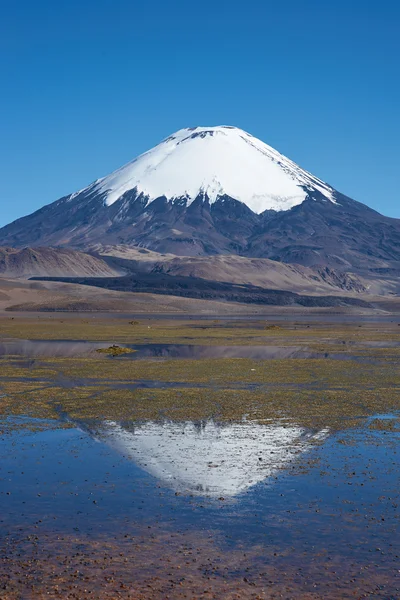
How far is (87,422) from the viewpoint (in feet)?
75.1

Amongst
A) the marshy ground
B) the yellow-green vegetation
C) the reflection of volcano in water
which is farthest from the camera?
the yellow-green vegetation

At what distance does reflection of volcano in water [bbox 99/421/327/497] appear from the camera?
53.5 ft

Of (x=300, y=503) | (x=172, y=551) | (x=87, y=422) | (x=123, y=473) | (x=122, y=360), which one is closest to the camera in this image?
(x=172, y=551)

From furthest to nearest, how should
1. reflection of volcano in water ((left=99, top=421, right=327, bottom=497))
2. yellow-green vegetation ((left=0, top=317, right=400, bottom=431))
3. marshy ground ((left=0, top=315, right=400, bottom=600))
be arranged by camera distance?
yellow-green vegetation ((left=0, top=317, right=400, bottom=431))
reflection of volcano in water ((left=99, top=421, right=327, bottom=497))
marshy ground ((left=0, top=315, right=400, bottom=600))

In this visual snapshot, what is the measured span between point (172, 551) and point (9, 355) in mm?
35388

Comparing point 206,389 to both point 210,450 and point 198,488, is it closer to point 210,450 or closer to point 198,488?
point 210,450

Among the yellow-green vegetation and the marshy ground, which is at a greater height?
the yellow-green vegetation

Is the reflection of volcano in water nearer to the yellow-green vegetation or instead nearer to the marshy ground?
the marshy ground

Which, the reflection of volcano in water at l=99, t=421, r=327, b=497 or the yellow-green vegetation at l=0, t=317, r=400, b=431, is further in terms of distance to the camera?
the yellow-green vegetation at l=0, t=317, r=400, b=431

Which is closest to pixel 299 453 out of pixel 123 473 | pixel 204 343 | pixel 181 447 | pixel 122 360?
pixel 181 447

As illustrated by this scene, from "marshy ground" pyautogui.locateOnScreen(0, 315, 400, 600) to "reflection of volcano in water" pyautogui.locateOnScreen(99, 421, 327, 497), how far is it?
0.19 feet

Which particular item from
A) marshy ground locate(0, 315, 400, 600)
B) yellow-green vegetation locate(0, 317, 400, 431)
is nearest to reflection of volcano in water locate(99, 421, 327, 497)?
marshy ground locate(0, 315, 400, 600)

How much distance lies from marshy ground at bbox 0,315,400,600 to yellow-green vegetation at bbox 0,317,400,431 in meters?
0.13

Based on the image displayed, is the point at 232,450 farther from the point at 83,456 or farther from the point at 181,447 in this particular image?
the point at 83,456
